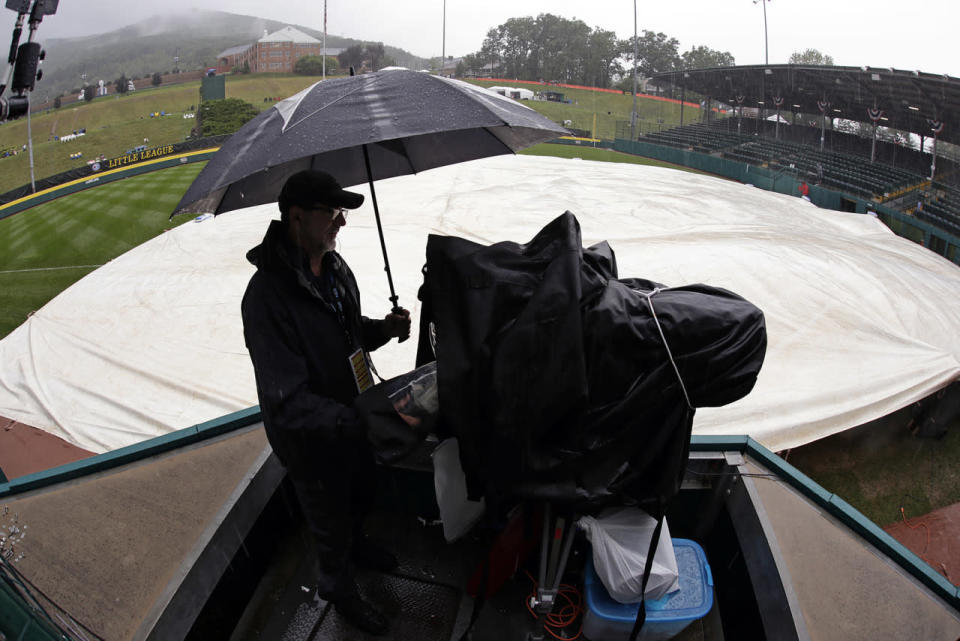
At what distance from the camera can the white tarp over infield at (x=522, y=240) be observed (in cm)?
499

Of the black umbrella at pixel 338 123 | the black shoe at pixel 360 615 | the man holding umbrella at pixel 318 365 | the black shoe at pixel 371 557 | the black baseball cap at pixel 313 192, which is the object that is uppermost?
the black umbrella at pixel 338 123

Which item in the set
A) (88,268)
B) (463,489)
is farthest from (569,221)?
(88,268)

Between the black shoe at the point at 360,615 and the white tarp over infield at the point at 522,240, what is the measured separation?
348cm

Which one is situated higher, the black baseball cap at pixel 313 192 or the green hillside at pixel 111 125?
the green hillside at pixel 111 125

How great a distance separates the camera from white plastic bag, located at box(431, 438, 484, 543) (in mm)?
1718

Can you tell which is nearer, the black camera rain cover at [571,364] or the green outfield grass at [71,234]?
the black camera rain cover at [571,364]

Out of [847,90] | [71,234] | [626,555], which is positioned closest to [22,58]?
[626,555]

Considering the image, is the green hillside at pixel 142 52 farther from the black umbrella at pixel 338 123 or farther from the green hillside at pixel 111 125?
the black umbrella at pixel 338 123

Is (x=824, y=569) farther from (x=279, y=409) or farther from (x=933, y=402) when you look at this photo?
(x=933, y=402)

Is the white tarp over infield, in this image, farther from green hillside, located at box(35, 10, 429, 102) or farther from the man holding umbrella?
green hillside, located at box(35, 10, 429, 102)

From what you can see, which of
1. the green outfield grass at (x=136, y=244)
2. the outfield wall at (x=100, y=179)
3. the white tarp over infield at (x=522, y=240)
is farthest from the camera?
the outfield wall at (x=100, y=179)

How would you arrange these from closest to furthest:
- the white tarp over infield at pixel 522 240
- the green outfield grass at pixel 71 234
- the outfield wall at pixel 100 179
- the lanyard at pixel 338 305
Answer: the lanyard at pixel 338 305 < the white tarp over infield at pixel 522 240 < the green outfield grass at pixel 71 234 < the outfield wall at pixel 100 179

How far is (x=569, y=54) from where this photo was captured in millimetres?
64562

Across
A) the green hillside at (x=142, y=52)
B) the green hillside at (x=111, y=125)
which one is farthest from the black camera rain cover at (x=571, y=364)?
the green hillside at (x=142, y=52)
